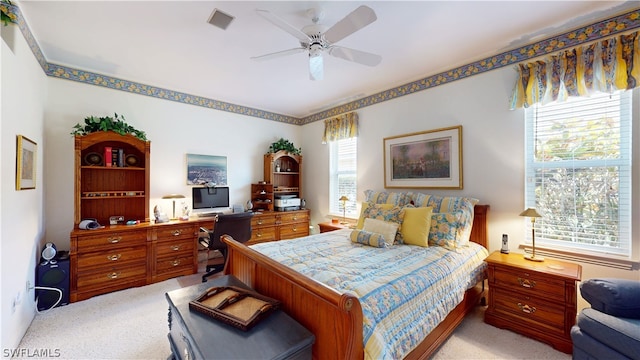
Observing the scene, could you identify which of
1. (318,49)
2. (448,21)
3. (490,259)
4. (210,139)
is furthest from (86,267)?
(448,21)

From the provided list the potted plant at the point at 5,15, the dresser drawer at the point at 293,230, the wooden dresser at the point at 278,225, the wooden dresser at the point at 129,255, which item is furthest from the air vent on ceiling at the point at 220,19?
the dresser drawer at the point at 293,230

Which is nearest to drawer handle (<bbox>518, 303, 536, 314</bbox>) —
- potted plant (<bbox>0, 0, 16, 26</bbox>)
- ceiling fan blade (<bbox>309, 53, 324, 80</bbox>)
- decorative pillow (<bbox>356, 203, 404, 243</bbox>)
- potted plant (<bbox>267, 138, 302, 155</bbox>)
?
decorative pillow (<bbox>356, 203, 404, 243</bbox>)

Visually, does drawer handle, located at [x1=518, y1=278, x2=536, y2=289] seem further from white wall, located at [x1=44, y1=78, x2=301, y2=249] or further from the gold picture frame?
the gold picture frame

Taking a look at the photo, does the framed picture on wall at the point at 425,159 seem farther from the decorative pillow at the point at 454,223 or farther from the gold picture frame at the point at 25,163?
the gold picture frame at the point at 25,163

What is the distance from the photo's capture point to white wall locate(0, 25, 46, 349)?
177cm

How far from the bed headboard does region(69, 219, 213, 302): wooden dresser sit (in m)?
3.41

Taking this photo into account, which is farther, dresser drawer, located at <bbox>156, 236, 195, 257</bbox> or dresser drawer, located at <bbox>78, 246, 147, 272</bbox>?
dresser drawer, located at <bbox>156, 236, 195, 257</bbox>

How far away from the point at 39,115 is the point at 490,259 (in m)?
4.83

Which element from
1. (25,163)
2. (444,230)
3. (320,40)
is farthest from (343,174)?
(25,163)

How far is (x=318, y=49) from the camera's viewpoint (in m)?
2.16

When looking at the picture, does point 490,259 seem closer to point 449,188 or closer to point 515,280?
point 515,280

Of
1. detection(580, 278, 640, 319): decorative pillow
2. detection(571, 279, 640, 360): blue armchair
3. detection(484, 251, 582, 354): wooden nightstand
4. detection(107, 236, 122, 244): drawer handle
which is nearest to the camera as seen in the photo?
detection(571, 279, 640, 360): blue armchair

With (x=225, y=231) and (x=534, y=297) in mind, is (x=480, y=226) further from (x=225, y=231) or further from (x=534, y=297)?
(x=225, y=231)

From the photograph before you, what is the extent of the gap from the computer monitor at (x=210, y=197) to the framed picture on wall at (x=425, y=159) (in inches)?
104
